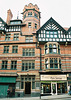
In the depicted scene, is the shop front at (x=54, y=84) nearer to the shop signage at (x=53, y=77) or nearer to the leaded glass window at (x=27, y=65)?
the shop signage at (x=53, y=77)

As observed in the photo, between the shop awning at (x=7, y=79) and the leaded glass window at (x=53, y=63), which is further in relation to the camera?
the leaded glass window at (x=53, y=63)

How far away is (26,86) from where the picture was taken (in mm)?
20688

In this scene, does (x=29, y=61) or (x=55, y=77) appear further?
(x=29, y=61)

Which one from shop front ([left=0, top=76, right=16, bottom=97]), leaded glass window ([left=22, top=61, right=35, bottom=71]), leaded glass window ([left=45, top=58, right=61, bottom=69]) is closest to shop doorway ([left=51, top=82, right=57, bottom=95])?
leaded glass window ([left=45, top=58, right=61, bottom=69])

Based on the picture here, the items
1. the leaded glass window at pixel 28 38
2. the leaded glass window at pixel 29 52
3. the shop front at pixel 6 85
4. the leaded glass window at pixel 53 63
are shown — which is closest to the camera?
the shop front at pixel 6 85

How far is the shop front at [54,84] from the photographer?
19.8 m

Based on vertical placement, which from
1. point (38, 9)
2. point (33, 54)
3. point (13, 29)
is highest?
point (38, 9)

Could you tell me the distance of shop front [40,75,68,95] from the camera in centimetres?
1980

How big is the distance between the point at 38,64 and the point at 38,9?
14.6 m

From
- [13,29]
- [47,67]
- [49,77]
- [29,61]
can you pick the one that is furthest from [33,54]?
[13,29]

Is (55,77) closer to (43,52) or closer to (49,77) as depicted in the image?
(49,77)

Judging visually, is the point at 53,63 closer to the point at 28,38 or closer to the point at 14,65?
the point at 28,38

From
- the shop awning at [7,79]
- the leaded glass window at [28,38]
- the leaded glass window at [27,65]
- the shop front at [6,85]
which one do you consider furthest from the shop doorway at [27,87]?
the leaded glass window at [28,38]

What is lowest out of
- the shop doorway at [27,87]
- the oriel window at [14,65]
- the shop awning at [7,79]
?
the shop doorway at [27,87]
